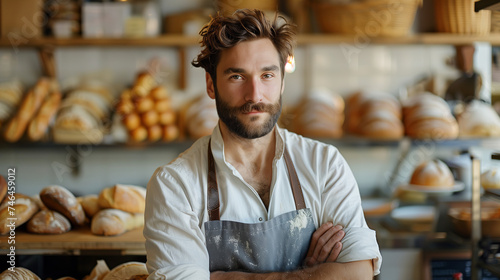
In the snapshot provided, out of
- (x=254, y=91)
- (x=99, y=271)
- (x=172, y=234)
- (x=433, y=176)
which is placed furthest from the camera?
(x=433, y=176)

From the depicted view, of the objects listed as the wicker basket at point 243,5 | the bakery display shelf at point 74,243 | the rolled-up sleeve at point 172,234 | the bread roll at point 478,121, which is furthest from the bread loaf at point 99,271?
the bread roll at point 478,121

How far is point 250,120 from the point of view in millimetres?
1447

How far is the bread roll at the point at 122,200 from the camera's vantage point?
1.74 meters

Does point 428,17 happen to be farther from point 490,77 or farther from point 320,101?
point 320,101

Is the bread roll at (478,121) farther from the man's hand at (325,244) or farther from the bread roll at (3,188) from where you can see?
the bread roll at (3,188)

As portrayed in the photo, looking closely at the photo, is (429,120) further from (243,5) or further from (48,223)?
(48,223)

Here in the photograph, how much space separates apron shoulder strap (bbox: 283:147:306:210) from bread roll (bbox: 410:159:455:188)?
4.90 feet

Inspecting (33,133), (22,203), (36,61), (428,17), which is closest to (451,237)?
(428,17)

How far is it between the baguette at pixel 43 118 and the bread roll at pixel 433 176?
225 cm

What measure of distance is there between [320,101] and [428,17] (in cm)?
98

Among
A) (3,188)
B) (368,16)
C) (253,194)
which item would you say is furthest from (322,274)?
(368,16)

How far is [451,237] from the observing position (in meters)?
2.35

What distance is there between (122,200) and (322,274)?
84 cm

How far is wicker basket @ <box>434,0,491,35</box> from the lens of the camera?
2.76 meters
